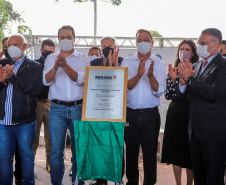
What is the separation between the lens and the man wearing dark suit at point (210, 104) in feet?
7.43

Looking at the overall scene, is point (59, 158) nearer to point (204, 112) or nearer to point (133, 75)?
point (133, 75)

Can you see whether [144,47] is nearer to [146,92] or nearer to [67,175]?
[146,92]

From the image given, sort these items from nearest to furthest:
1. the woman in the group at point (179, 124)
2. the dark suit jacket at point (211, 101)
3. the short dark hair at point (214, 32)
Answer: the dark suit jacket at point (211, 101) → the short dark hair at point (214, 32) → the woman in the group at point (179, 124)

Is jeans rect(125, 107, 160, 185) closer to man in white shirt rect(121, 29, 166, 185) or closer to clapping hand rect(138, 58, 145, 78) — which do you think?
man in white shirt rect(121, 29, 166, 185)

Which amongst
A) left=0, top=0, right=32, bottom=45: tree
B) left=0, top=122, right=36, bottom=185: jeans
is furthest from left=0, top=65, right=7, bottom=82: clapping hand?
left=0, top=0, right=32, bottom=45: tree

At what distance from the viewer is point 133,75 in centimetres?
300

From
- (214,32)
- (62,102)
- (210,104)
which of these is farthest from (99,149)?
(214,32)

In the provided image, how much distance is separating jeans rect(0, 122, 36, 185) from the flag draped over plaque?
59cm

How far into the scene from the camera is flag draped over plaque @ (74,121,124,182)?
263 cm

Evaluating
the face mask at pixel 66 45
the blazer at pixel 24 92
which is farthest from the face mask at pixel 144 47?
the blazer at pixel 24 92

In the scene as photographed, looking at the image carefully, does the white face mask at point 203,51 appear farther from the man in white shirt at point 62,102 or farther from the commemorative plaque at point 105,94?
the man in white shirt at point 62,102

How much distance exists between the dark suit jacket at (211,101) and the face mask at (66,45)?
1.26 metres

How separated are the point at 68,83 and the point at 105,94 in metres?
0.48

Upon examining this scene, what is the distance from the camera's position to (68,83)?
2885 millimetres
